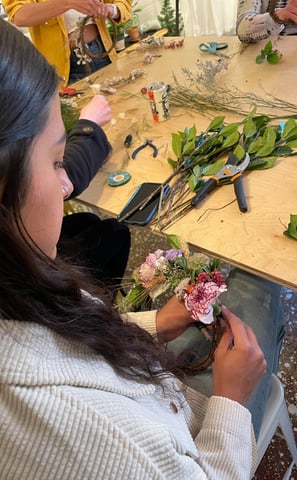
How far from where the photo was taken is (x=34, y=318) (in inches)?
20.6

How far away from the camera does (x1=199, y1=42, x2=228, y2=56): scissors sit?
175cm

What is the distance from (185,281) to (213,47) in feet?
4.47

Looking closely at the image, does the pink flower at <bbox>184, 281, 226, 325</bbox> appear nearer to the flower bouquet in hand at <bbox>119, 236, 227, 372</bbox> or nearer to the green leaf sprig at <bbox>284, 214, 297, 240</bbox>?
the flower bouquet in hand at <bbox>119, 236, 227, 372</bbox>

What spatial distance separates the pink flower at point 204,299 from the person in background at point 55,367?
0.14 metres

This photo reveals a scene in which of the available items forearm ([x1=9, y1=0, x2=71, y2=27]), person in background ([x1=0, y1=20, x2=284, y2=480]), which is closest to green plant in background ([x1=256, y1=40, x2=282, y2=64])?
forearm ([x1=9, y1=0, x2=71, y2=27])

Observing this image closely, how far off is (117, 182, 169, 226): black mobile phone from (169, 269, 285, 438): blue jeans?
11.0 inches

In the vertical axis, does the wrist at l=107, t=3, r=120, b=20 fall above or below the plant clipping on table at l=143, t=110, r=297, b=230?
above

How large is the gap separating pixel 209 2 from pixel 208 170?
331cm

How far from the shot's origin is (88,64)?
2.17m

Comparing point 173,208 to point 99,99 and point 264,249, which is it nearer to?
point 264,249

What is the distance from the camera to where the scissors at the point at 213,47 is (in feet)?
5.75

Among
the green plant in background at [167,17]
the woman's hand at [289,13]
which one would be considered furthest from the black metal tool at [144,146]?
the green plant in background at [167,17]

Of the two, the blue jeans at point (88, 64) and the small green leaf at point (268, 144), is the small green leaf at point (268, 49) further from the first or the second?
the blue jeans at point (88, 64)

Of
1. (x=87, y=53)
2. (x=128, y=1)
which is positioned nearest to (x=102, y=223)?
(x=87, y=53)
